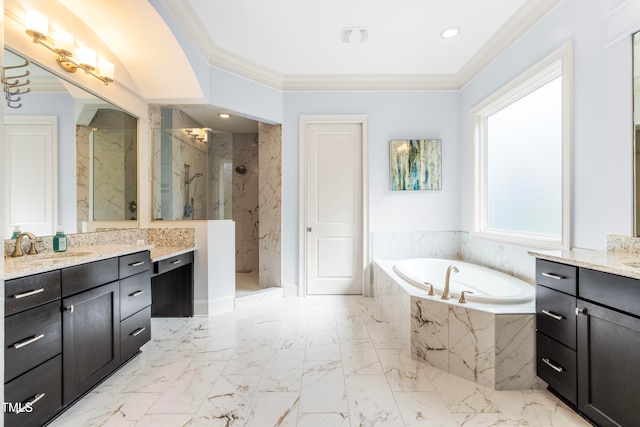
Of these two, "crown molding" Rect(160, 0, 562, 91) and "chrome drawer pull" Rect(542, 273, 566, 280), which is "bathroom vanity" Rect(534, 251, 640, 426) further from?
"crown molding" Rect(160, 0, 562, 91)

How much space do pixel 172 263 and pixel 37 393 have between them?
1.30 meters

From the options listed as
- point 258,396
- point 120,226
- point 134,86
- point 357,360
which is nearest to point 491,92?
point 357,360

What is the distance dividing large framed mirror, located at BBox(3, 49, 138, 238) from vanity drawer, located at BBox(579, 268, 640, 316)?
124 inches

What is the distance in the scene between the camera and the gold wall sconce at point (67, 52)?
174cm

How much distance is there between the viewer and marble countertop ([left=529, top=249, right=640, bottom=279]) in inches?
47.3

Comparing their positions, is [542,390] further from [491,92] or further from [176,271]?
[176,271]

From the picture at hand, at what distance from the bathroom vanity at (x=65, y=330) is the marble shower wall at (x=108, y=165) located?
0.70 meters

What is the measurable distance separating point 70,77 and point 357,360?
2.91 metres

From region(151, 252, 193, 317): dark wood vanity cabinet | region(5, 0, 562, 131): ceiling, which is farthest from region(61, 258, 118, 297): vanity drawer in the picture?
region(5, 0, 562, 131): ceiling

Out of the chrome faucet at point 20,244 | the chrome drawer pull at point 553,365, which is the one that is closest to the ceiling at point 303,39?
the chrome faucet at point 20,244

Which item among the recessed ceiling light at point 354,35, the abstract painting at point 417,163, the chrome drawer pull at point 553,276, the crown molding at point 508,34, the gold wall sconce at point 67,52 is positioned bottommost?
the chrome drawer pull at point 553,276

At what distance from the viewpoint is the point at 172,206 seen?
121 inches

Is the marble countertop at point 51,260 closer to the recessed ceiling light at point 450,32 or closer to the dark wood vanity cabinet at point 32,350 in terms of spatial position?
the dark wood vanity cabinet at point 32,350

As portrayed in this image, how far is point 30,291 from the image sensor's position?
130cm
